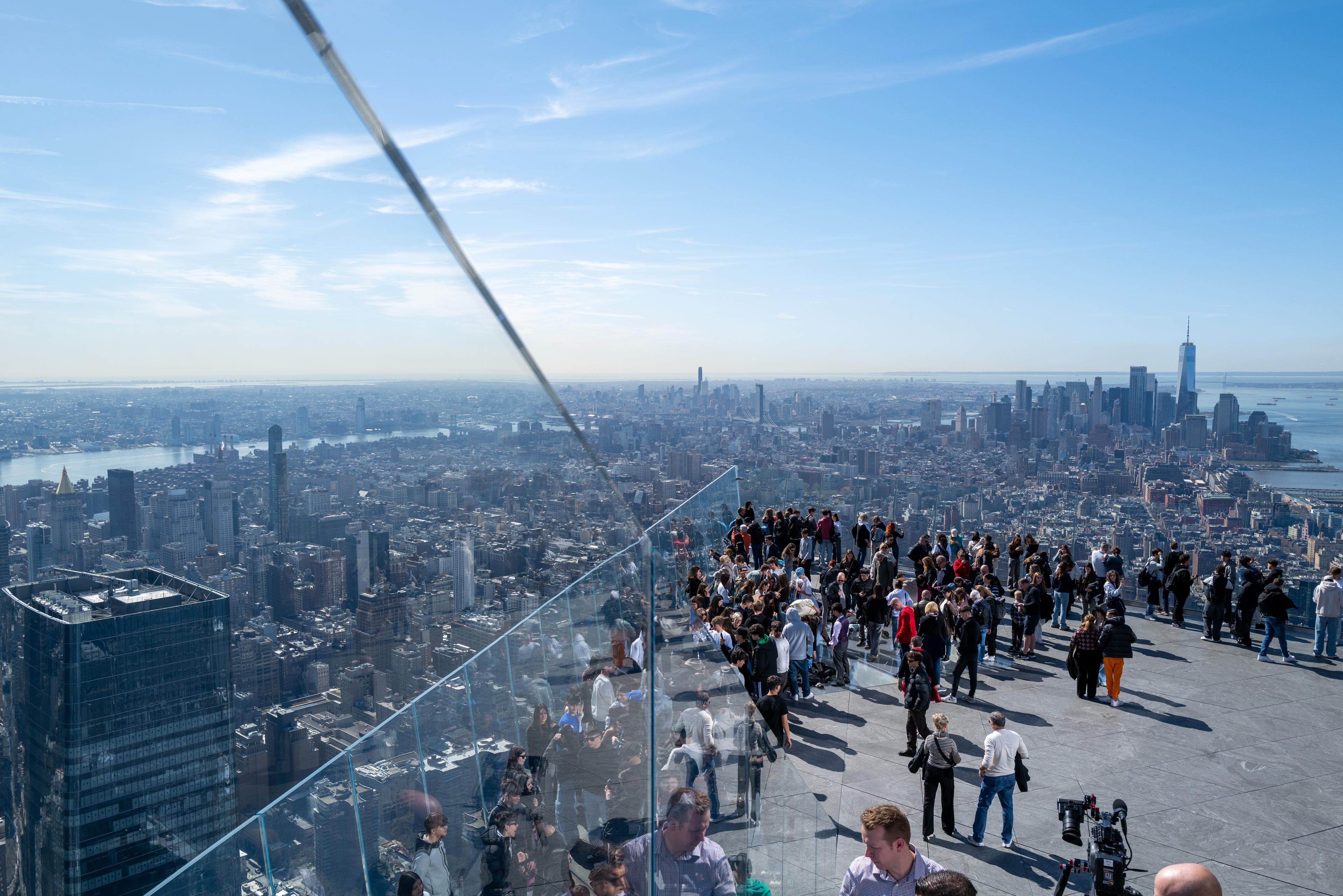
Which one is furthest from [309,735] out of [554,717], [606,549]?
[606,549]

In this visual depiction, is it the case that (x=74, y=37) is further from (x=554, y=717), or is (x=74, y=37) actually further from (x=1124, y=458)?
(x=1124, y=458)

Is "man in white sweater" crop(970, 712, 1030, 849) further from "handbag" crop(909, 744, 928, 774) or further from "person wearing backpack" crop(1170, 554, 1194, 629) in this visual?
"person wearing backpack" crop(1170, 554, 1194, 629)

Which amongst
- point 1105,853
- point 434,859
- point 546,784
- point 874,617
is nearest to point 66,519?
point 434,859

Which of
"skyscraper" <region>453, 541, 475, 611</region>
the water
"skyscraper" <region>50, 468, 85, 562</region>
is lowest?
"skyscraper" <region>453, 541, 475, 611</region>

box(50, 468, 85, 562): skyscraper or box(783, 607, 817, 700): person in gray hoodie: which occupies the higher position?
box(50, 468, 85, 562): skyscraper

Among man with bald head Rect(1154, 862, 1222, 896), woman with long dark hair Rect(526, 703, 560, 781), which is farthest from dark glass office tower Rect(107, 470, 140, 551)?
man with bald head Rect(1154, 862, 1222, 896)

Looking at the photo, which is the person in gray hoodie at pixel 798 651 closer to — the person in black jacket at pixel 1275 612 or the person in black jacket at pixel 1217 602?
the person in black jacket at pixel 1275 612

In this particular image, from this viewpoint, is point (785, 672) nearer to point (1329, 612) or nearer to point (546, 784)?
point (546, 784)

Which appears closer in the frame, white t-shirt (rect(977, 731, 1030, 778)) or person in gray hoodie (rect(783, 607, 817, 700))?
white t-shirt (rect(977, 731, 1030, 778))
